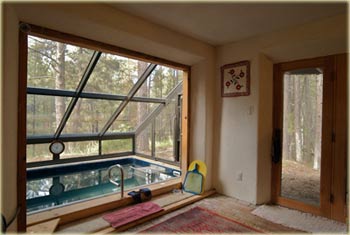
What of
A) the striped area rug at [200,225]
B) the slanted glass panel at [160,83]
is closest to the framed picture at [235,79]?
the slanted glass panel at [160,83]

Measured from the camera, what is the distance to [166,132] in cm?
503

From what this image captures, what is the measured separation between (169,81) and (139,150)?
2.16 metres

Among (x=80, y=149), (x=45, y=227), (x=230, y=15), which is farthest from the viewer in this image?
(x=80, y=149)

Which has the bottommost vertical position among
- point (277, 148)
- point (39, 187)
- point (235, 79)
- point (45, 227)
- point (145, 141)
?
point (39, 187)

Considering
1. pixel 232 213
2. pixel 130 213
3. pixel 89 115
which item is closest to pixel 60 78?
pixel 89 115

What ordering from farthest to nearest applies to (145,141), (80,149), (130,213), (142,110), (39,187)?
(145,141) → (142,110) → (80,149) → (39,187) → (130,213)

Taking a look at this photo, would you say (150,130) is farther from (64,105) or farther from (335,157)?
(335,157)

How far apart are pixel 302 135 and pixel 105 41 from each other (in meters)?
2.75

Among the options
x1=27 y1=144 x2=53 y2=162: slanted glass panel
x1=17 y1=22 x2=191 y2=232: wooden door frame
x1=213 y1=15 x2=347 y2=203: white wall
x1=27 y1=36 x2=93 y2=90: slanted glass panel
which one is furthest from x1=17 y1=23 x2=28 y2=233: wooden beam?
x1=27 y1=144 x2=53 y2=162: slanted glass panel

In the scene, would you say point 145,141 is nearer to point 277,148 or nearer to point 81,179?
point 81,179

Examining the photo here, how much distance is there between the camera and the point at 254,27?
8.42 ft

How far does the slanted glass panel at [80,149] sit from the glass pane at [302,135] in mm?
4156

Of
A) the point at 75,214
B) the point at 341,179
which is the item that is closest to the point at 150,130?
the point at 75,214

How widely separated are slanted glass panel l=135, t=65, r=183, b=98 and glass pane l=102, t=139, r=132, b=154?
66.5 inches
